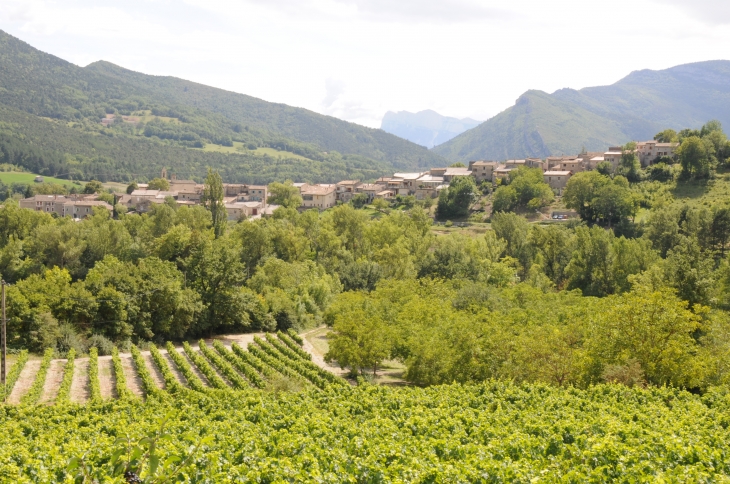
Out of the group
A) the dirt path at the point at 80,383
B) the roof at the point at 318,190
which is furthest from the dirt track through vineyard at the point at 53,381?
the roof at the point at 318,190

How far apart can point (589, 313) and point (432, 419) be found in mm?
20548

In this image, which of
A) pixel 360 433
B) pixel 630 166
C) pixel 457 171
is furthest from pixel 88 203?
pixel 360 433

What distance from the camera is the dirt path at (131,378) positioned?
3000 cm

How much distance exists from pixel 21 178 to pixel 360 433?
533 feet

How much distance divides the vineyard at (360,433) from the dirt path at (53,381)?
0.16m

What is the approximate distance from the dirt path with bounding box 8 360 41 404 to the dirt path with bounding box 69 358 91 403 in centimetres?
199

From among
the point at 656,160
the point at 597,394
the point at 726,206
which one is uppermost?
the point at 656,160

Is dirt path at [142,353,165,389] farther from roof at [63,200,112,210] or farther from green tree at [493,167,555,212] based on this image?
roof at [63,200,112,210]

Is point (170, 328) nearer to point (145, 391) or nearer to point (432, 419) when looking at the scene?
point (145, 391)

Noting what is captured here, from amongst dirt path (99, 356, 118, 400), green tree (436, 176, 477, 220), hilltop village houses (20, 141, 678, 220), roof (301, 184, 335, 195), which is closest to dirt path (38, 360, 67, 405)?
dirt path (99, 356, 118, 400)

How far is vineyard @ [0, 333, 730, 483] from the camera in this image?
11.8m

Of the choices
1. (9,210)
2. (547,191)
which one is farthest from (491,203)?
(9,210)

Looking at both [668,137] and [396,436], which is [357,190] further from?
[396,436]

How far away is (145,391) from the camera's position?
2981cm
